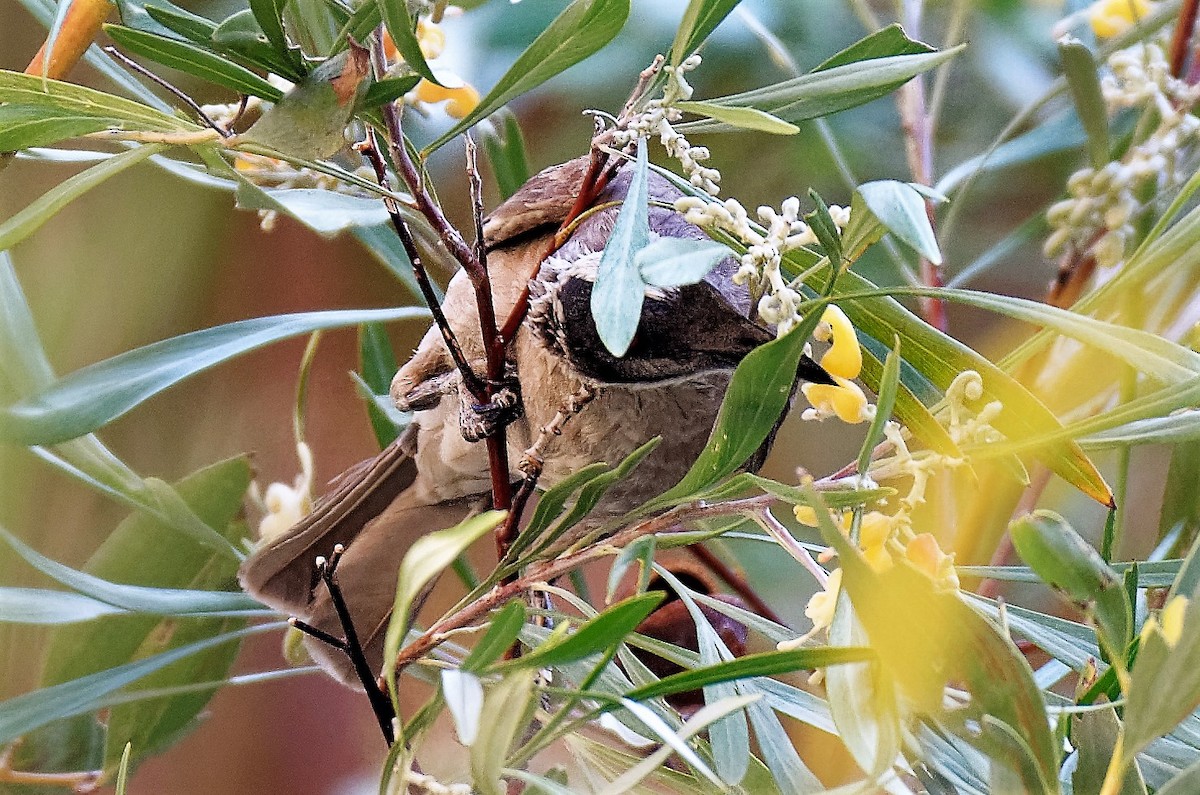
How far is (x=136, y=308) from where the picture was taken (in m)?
1.28

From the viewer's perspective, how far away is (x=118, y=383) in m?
0.51

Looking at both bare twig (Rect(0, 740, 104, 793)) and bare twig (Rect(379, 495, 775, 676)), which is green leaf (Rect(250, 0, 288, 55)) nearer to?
bare twig (Rect(379, 495, 775, 676))

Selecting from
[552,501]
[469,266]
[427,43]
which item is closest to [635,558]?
[552,501]

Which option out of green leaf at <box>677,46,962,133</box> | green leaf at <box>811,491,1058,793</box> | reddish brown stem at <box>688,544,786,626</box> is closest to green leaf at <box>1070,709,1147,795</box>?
green leaf at <box>811,491,1058,793</box>

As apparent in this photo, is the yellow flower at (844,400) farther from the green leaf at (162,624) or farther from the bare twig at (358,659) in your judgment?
the green leaf at (162,624)

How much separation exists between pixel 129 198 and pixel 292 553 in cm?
78

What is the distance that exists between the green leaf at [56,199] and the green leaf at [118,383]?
0.32 feet

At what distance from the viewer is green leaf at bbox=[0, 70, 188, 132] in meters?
0.38

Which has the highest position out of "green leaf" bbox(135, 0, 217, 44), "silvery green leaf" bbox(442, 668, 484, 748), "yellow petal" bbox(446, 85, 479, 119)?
"green leaf" bbox(135, 0, 217, 44)

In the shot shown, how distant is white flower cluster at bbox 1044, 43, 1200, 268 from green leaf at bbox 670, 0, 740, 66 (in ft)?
1.45

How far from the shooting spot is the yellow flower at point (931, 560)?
43 cm

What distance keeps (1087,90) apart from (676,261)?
1.69 ft

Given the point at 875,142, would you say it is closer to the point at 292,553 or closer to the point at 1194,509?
the point at 1194,509

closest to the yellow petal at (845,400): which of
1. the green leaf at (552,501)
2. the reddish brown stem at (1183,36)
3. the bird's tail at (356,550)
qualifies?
the green leaf at (552,501)
